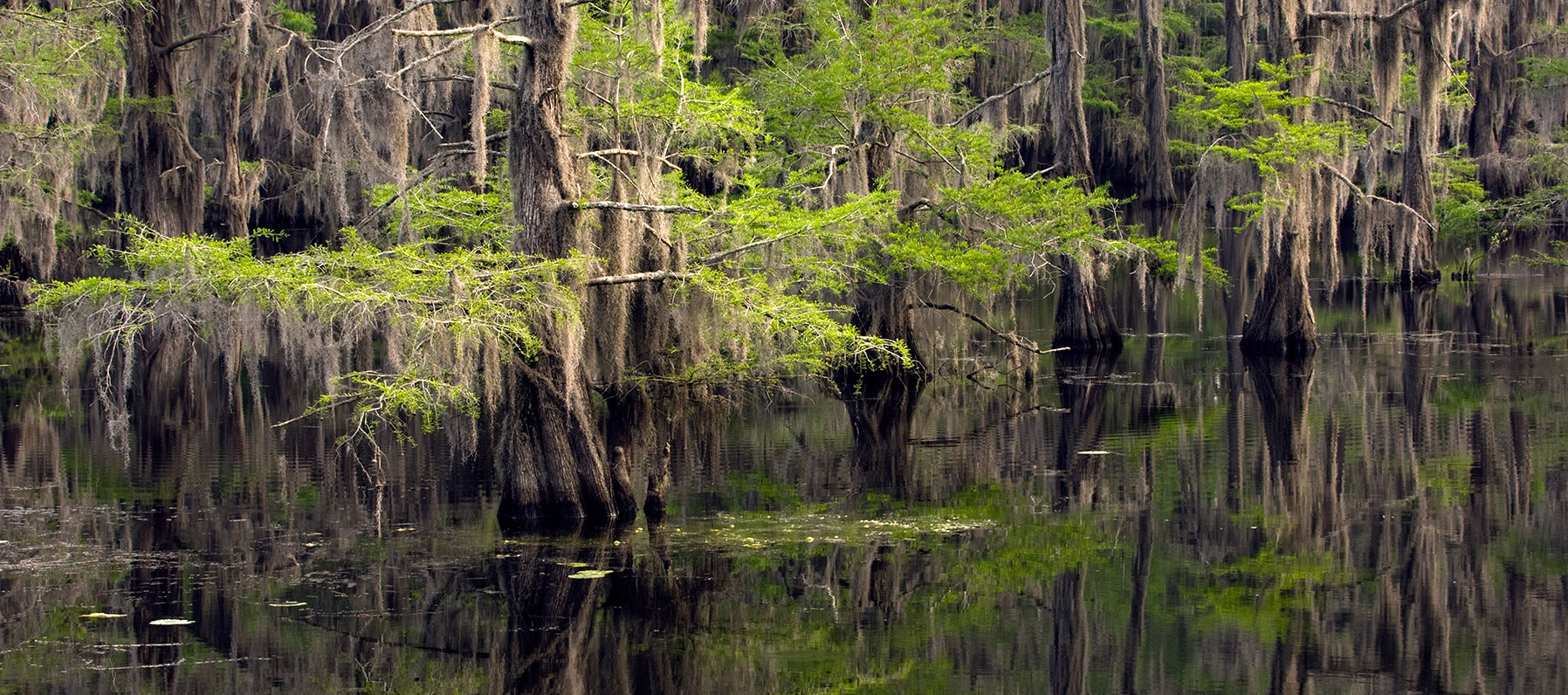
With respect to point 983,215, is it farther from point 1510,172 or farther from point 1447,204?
point 1510,172

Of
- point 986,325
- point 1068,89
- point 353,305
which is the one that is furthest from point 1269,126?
point 353,305

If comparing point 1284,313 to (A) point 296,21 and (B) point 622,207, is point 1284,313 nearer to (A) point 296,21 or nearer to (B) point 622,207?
(B) point 622,207

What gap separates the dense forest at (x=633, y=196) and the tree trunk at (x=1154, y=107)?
2.21 feet

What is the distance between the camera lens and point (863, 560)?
10078 mm

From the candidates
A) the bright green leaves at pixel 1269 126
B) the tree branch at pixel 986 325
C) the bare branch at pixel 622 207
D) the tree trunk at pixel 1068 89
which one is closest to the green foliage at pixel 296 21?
the tree branch at pixel 986 325

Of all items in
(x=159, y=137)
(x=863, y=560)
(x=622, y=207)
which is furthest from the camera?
(x=159, y=137)

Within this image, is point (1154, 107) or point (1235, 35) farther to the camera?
point (1154, 107)

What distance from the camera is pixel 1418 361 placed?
20422mm

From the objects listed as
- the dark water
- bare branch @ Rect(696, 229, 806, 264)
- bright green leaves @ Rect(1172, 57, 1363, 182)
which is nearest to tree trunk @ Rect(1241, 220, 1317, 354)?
bright green leaves @ Rect(1172, 57, 1363, 182)

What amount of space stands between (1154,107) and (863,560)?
30.6 meters

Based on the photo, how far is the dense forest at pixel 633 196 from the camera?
1150cm

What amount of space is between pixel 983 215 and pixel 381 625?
42.1 ft

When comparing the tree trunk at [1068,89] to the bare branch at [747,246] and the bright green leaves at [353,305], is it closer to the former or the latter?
the bare branch at [747,246]

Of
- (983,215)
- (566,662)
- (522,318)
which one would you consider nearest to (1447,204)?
(983,215)
